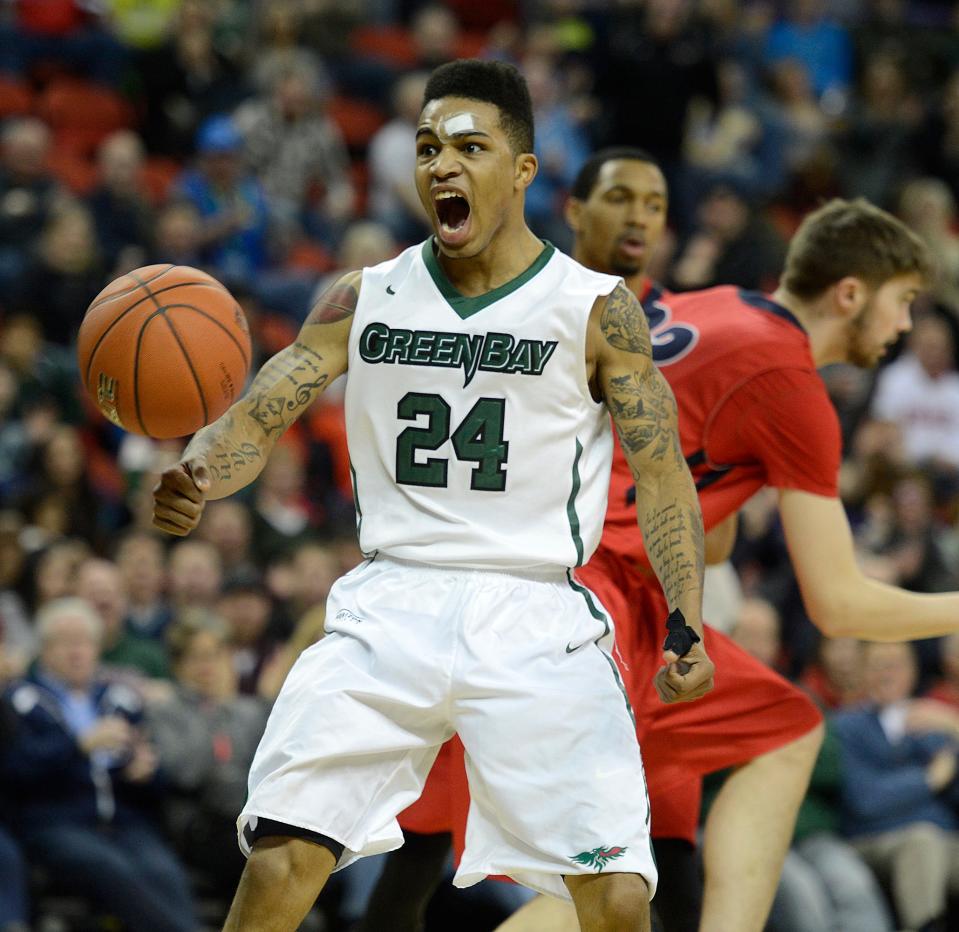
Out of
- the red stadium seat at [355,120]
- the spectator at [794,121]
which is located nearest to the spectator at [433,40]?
the red stadium seat at [355,120]

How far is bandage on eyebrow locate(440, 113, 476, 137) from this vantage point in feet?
13.3

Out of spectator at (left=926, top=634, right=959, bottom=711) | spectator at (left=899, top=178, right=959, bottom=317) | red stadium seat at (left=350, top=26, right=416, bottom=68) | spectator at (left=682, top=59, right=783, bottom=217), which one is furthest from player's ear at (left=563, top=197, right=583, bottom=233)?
red stadium seat at (left=350, top=26, right=416, bottom=68)

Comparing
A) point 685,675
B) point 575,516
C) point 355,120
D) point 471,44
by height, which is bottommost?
point 685,675

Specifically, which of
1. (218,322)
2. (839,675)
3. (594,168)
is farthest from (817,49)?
(218,322)

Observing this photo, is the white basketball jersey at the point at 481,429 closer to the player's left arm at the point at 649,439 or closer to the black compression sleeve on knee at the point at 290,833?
the player's left arm at the point at 649,439

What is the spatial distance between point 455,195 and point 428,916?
4.58 metres

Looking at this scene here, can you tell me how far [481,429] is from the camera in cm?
400

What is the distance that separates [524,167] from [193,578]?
544cm

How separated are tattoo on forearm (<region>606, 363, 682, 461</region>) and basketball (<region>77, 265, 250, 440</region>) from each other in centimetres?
94

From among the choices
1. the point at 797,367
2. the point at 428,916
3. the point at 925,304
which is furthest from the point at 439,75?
the point at 925,304

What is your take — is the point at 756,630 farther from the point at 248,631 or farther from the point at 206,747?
the point at 206,747

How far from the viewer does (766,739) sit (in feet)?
16.2

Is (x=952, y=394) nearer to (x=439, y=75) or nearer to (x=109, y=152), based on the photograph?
(x=109, y=152)

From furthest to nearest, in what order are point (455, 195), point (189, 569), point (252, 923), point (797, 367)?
point (189, 569) < point (797, 367) < point (455, 195) < point (252, 923)
